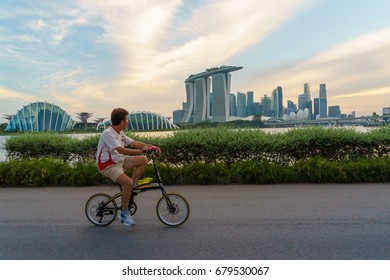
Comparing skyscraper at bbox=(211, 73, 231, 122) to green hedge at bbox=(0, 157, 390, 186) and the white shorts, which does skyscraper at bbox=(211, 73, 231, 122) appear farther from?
the white shorts

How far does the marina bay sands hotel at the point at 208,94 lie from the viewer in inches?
2741

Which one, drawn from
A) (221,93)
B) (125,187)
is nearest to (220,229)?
(125,187)

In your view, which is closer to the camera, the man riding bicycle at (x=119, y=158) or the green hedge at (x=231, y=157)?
the man riding bicycle at (x=119, y=158)

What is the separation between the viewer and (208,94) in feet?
240

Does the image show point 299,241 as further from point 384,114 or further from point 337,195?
point 384,114

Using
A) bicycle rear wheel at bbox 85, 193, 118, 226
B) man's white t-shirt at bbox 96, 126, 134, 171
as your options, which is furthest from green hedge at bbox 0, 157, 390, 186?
man's white t-shirt at bbox 96, 126, 134, 171

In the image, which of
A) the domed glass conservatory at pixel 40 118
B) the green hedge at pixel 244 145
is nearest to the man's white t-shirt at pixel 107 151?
the green hedge at pixel 244 145

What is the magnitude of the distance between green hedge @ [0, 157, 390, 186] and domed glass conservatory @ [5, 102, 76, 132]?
41.7 m

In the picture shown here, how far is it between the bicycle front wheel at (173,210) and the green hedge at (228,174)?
287 centimetres

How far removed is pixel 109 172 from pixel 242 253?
2.25m

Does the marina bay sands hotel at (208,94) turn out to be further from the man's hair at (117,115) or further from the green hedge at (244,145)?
the man's hair at (117,115)

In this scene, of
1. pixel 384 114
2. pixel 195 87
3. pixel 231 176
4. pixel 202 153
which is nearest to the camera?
pixel 231 176

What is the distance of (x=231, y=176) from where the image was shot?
24.9ft

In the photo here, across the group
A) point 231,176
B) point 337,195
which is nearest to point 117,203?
point 231,176
